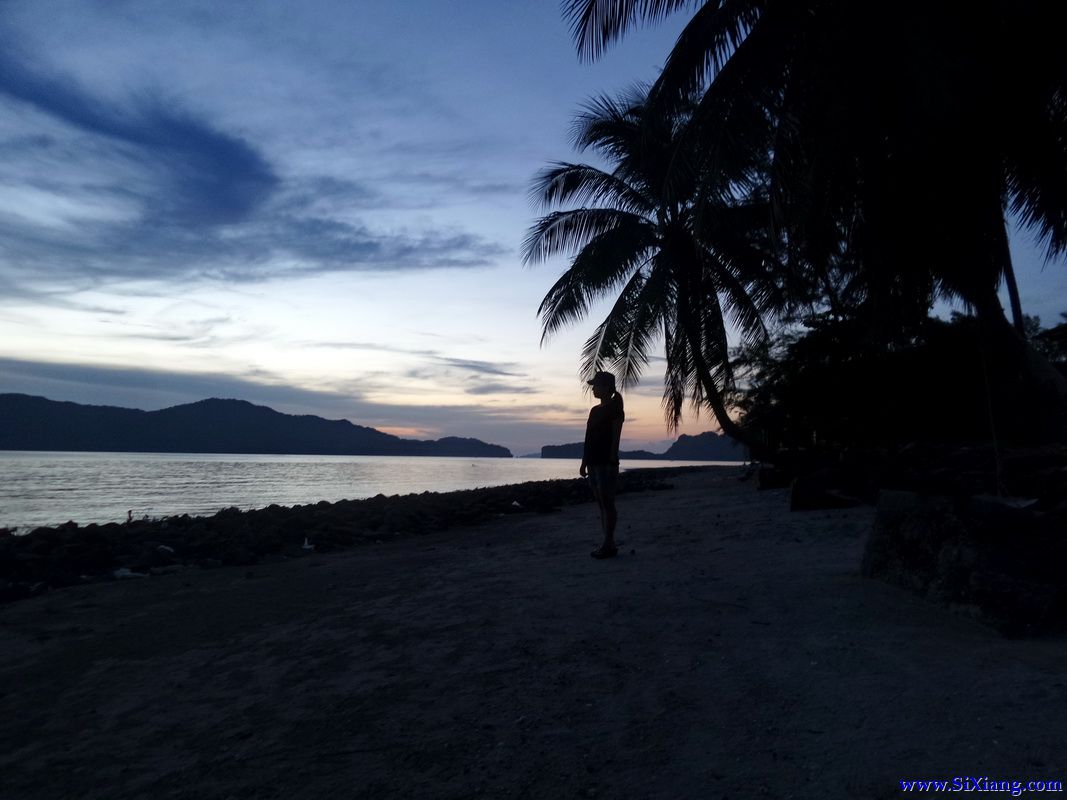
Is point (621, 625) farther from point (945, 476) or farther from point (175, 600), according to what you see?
point (945, 476)

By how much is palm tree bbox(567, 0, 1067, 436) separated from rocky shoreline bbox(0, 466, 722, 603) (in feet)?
24.8

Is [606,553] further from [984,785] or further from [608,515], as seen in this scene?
[984,785]

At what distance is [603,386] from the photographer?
6.97 meters

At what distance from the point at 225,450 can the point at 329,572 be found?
525ft

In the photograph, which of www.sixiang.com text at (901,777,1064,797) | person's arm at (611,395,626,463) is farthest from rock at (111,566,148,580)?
www.sixiang.com text at (901,777,1064,797)

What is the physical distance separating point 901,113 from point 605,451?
5870 millimetres

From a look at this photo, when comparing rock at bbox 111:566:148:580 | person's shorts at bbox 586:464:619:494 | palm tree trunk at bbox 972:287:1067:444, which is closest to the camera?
person's shorts at bbox 586:464:619:494

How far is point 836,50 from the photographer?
800 cm

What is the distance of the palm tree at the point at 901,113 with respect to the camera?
7.78 meters

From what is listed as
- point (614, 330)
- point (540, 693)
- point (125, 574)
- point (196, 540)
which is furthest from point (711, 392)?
point (540, 693)

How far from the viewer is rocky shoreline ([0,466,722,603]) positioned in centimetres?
808

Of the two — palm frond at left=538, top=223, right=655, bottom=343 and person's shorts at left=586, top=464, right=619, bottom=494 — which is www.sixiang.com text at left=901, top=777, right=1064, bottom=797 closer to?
person's shorts at left=586, top=464, right=619, bottom=494

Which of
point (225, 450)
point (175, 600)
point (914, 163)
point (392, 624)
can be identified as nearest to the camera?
point (392, 624)

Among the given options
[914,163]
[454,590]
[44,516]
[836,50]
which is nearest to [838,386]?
[914,163]
